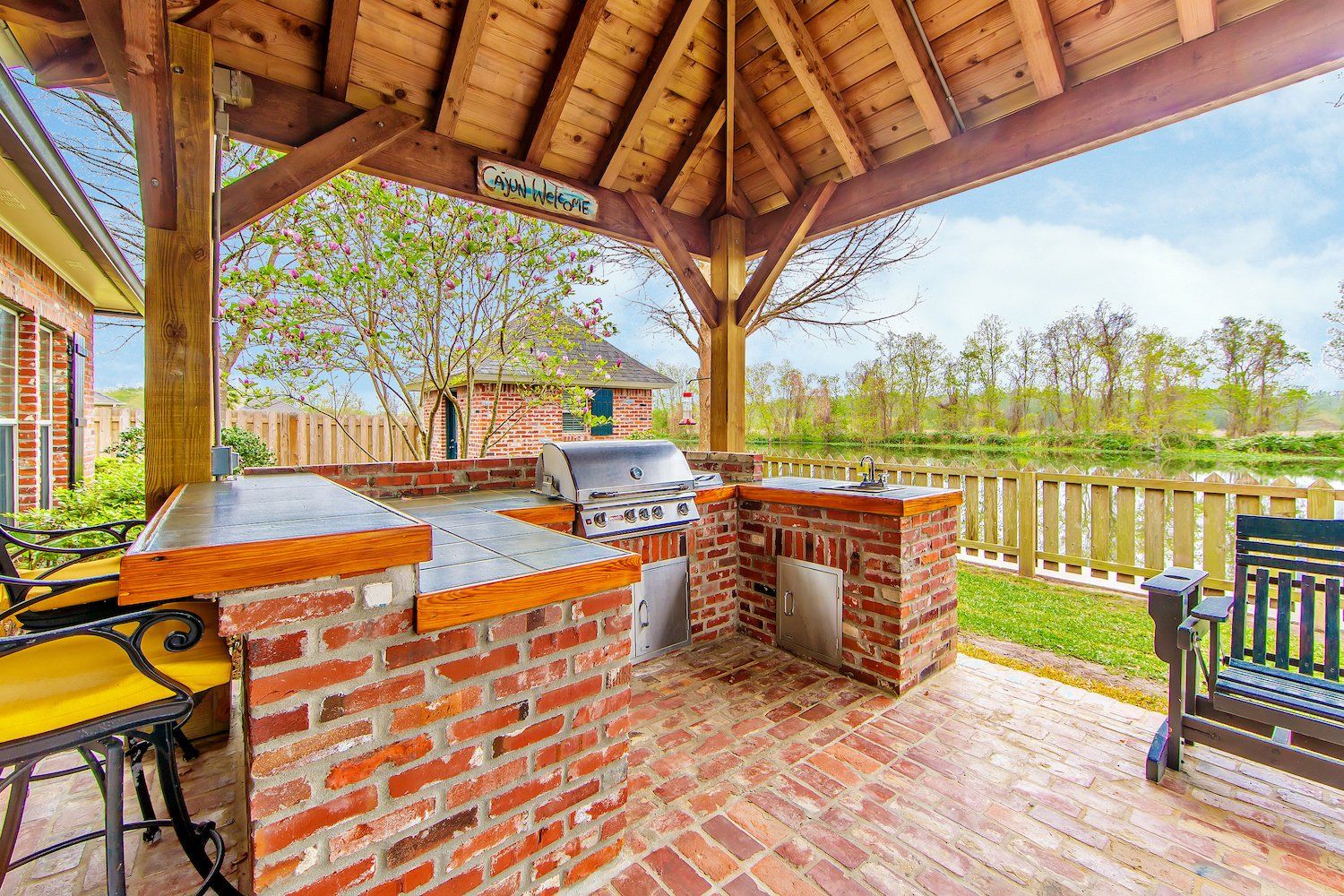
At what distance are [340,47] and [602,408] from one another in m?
9.53

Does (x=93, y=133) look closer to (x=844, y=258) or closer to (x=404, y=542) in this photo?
(x=404, y=542)

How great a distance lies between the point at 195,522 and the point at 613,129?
3.23m

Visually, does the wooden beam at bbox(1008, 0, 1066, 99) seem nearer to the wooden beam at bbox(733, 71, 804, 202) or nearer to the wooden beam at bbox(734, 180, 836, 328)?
the wooden beam at bbox(734, 180, 836, 328)

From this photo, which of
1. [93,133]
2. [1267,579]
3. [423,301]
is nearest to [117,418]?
[93,133]

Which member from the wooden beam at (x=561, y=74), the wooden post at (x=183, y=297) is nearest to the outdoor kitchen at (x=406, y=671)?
the wooden post at (x=183, y=297)

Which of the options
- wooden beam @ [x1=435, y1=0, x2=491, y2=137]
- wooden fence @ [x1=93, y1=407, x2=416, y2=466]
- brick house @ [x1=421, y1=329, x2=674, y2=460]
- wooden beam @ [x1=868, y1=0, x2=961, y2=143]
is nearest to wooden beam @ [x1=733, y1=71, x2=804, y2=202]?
wooden beam @ [x1=868, y1=0, x2=961, y2=143]

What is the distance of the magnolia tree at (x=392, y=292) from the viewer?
5.09 m

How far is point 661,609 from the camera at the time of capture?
3010mm

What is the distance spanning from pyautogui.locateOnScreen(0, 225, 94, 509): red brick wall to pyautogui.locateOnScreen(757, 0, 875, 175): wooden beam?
4.84m

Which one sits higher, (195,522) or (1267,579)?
(195,522)

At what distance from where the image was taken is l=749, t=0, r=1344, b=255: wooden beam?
219 centimetres

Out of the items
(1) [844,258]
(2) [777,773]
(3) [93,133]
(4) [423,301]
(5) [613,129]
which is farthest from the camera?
(1) [844,258]

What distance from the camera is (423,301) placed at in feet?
18.2

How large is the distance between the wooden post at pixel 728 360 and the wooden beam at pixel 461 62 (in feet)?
6.56
